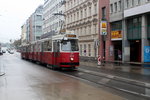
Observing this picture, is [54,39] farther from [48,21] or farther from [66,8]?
[48,21]

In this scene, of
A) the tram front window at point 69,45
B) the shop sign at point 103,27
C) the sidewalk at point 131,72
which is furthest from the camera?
the shop sign at point 103,27

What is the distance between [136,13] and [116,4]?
22.7 feet

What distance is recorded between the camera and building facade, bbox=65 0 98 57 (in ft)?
146

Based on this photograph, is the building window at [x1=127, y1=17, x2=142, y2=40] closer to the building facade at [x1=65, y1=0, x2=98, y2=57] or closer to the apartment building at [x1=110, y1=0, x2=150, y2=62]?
the apartment building at [x1=110, y1=0, x2=150, y2=62]

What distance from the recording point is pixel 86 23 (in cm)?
4819

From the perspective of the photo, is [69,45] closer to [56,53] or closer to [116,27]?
[56,53]

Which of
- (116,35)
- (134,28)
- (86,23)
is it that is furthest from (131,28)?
(86,23)

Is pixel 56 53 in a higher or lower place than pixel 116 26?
lower

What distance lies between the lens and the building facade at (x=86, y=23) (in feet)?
146

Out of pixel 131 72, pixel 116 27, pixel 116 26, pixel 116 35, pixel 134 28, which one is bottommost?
pixel 131 72

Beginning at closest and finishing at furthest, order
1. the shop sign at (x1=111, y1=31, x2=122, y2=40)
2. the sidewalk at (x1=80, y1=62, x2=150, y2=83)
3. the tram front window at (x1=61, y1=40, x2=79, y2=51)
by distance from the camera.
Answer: the sidewalk at (x1=80, y1=62, x2=150, y2=83), the tram front window at (x1=61, y1=40, x2=79, y2=51), the shop sign at (x1=111, y1=31, x2=122, y2=40)

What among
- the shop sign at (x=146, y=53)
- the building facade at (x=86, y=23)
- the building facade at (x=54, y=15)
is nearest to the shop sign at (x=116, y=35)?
the building facade at (x=86, y=23)

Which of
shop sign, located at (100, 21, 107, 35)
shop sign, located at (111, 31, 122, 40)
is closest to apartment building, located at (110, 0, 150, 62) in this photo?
shop sign, located at (111, 31, 122, 40)

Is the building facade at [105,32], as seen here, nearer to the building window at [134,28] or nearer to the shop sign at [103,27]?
the shop sign at [103,27]
